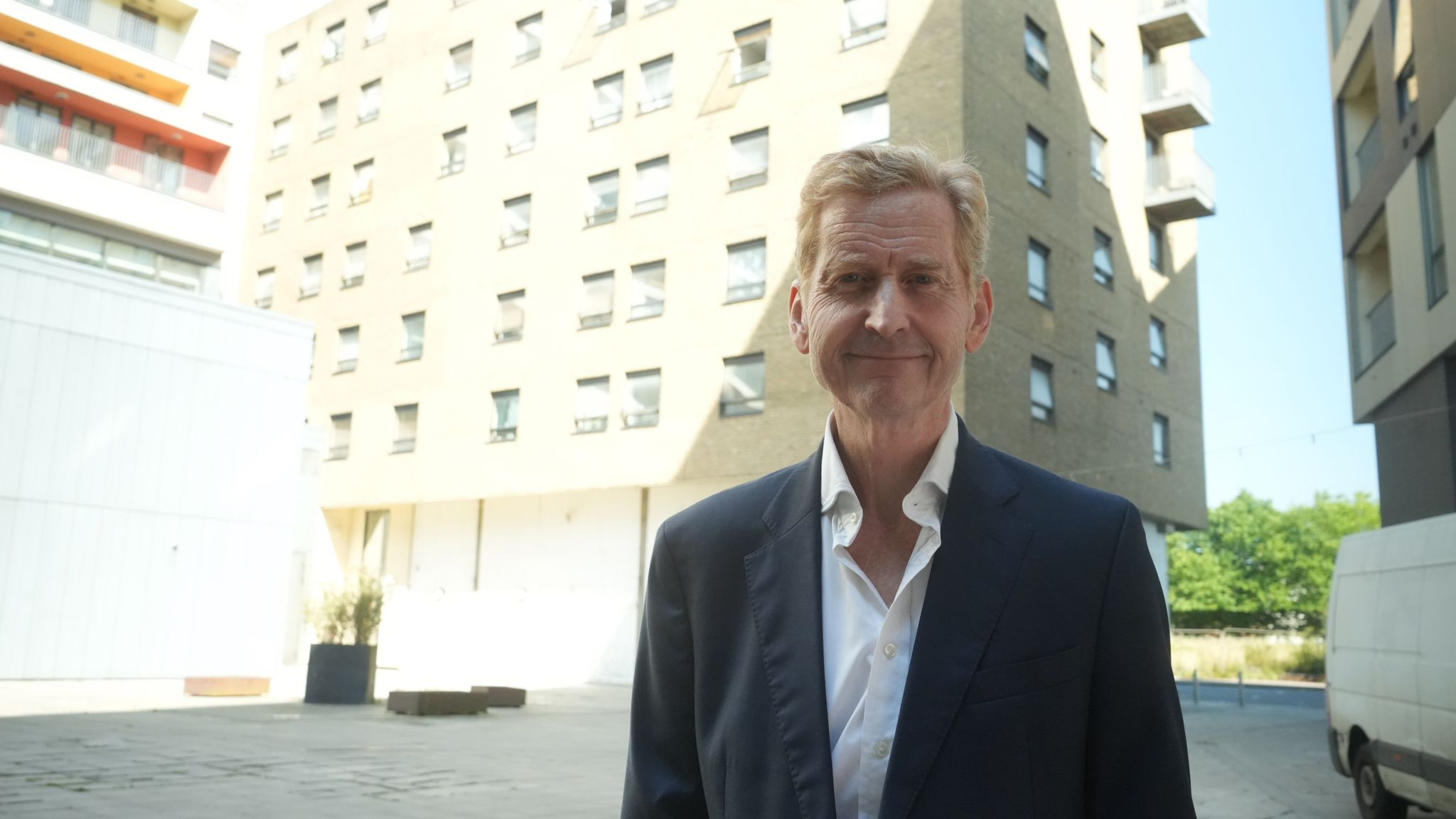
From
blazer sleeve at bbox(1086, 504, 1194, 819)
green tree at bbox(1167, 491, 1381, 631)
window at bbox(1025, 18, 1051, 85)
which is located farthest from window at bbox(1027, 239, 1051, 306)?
green tree at bbox(1167, 491, 1381, 631)

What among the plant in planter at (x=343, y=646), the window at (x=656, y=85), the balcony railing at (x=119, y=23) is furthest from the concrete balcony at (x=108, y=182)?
the plant in planter at (x=343, y=646)

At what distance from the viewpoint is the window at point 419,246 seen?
120 feet

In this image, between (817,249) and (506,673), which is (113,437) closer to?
(506,673)

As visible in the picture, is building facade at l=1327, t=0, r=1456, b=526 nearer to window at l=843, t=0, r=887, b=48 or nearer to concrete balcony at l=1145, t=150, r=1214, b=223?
window at l=843, t=0, r=887, b=48

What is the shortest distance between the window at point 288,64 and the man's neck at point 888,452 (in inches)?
1804

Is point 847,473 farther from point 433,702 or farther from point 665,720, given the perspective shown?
point 433,702

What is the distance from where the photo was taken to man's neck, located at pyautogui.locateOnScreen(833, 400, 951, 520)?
1.95m

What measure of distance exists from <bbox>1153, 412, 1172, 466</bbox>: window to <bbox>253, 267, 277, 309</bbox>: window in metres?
29.1

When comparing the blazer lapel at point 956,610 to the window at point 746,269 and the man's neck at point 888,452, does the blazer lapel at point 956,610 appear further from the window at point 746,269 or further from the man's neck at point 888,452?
the window at point 746,269

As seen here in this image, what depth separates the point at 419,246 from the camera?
36.9 metres

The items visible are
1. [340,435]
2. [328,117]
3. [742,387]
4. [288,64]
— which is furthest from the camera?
[288,64]

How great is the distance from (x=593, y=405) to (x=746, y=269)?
18.3 ft

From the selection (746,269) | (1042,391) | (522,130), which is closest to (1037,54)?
(1042,391)

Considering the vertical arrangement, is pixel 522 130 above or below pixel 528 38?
below
